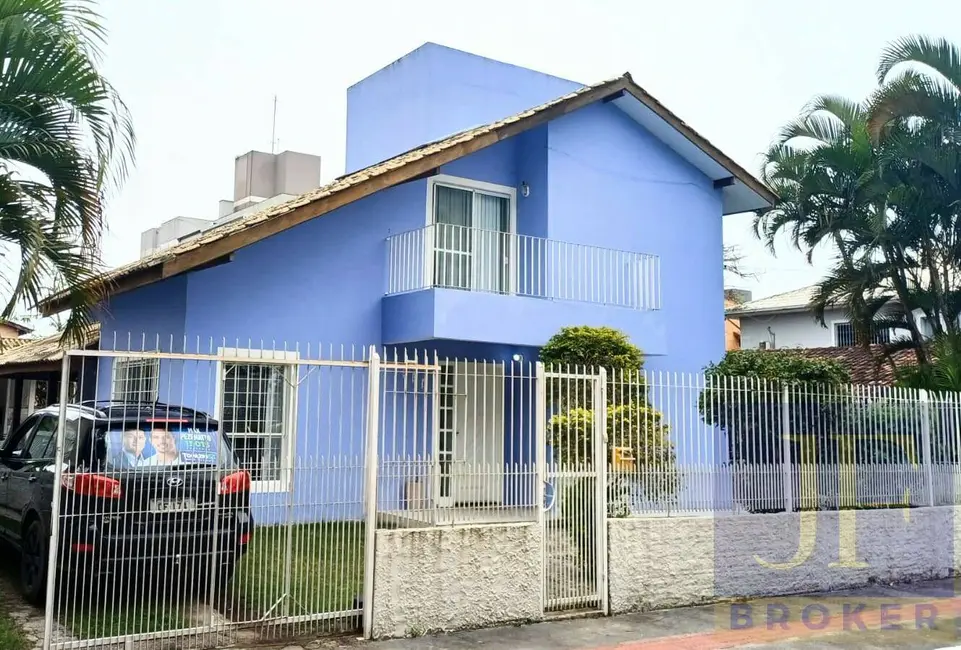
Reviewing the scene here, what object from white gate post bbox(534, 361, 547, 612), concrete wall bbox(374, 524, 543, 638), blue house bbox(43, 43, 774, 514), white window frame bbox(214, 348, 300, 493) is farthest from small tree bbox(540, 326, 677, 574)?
white window frame bbox(214, 348, 300, 493)

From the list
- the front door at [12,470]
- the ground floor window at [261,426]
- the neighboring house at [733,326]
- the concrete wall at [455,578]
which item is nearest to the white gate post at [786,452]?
the concrete wall at [455,578]

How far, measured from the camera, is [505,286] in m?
14.6

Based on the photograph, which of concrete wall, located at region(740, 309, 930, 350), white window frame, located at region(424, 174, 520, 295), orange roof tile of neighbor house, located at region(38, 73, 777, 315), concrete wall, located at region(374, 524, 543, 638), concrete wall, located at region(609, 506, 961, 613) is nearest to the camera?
concrete wall, located at region(374, 524, 543, 638)

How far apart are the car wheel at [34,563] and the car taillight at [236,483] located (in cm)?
148

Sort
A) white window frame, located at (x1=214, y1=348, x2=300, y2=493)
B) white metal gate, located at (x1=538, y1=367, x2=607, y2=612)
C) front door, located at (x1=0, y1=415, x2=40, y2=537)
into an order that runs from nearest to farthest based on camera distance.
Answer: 1. white window frame, located at (x1=214, y1=348, x2=300, y2=493)
2. front door, located at (x1=0, y1=415, x2=40, y2=537)
3. white metal gate, located at (x1=538, y1=367, x2=607, y2=612)

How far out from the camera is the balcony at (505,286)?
497 inches

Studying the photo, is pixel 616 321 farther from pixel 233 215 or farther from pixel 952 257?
pixel 233 215

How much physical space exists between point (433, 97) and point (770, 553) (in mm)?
10734

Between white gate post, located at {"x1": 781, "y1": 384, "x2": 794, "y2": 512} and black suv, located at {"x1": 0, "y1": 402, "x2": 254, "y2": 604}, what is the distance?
6.00m

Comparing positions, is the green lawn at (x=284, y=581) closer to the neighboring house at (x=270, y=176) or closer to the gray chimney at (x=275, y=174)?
the neighboring house at (x=270, y=176)

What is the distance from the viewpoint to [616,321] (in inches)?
551

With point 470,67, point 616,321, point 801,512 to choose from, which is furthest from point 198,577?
point 470,67

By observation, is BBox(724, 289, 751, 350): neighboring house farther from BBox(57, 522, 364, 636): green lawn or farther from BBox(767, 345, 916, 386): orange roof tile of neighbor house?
BBox(57, 522, 364, 636): green lawn

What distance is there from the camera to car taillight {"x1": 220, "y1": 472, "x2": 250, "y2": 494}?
6.85 metres
